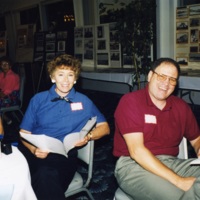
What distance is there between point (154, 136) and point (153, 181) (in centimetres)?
32

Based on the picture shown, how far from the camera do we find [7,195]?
1135mm

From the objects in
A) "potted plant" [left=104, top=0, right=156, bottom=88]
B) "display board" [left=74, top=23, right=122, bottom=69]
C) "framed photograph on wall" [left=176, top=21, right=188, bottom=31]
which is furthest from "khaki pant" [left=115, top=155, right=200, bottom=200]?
"display board" [left=74, top=23, right=122, bottom=69]

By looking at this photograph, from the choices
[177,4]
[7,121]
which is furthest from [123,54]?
[7,121]

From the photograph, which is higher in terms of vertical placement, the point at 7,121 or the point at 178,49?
the point at 178,49

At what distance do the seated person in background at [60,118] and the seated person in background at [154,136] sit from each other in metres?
0.30

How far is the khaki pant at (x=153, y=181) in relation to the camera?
56.9 inches

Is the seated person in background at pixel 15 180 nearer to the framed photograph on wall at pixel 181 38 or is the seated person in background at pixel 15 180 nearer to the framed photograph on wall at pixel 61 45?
the framed photograph on wall at pixel 181 38

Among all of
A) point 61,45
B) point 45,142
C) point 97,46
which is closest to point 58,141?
point 45,142

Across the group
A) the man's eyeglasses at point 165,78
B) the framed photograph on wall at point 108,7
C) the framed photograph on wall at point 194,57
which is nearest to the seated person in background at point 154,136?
the man's eyeglasses at point 165,78

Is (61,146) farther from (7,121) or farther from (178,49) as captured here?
(178,49)

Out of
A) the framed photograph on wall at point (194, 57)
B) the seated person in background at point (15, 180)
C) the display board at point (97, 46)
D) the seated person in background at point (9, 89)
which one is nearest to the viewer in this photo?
the seated person in background at point (15, 180)

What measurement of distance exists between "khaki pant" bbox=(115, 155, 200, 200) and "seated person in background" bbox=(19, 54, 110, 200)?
1.08 feet

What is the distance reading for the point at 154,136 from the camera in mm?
1752

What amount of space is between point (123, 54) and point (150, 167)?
4.79 m
